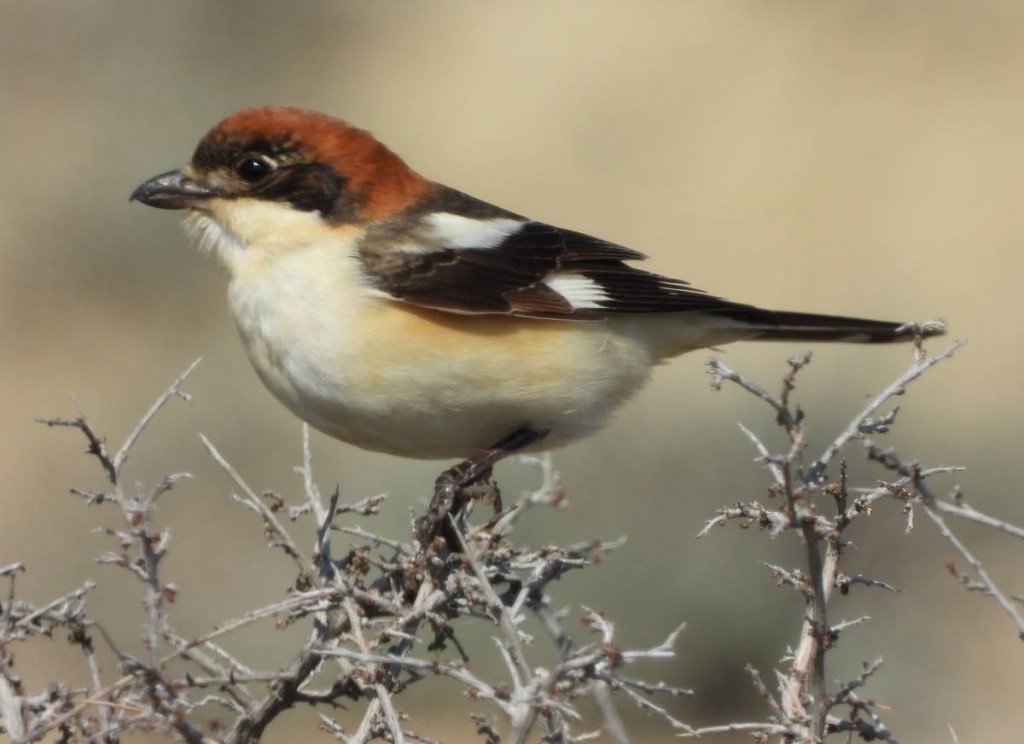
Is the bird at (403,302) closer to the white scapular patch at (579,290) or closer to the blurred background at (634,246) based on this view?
the white scapular patch at (579,290)

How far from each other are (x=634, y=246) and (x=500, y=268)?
6.98 meters

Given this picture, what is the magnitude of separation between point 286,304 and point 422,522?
625mm

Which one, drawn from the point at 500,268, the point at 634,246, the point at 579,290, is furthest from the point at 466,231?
the point at 634,246

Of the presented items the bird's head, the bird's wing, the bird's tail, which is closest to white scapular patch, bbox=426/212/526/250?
the bird's wing

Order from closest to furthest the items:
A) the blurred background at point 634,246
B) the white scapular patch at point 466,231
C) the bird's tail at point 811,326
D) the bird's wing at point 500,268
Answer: the bird's wing at point 500,268 → the white scapular patch at point 466,231 → the bird's tail at point 811,326 → the blurred background at point 634,246

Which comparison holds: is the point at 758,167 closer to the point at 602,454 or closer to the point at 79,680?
the point at 602,454

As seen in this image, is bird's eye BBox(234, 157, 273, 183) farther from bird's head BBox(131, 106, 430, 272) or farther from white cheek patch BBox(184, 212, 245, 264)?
white cheek patch BBox(184, 212, 245, 264)

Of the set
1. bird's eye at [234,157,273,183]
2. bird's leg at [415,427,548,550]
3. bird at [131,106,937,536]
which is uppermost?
bird's eye at [234,157,273,183]

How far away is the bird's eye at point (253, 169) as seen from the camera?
12.4ft

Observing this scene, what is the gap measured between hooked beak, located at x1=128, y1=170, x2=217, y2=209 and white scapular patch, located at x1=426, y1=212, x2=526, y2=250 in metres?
0.58

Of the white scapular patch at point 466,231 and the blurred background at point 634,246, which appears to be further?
the blurred background at point 634,246

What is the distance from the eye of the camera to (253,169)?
12.4 ft

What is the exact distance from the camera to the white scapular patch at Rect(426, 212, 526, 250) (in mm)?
3920

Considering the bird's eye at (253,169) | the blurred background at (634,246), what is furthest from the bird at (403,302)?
the blurred background at (634,246)
